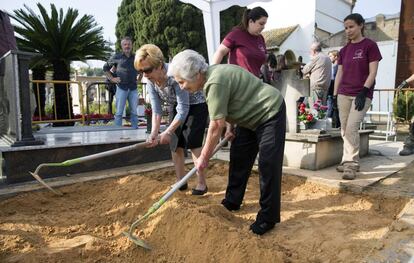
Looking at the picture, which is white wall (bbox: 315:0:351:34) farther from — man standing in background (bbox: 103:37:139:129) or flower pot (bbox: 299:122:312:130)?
flower pot (bbox: 299:122:312:130)

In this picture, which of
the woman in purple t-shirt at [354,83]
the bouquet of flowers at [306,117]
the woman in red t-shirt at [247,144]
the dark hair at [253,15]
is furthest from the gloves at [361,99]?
the dark hair at [253,15]

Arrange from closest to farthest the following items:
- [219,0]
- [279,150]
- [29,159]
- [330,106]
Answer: [279,150], [29,159], [219,0], [330,106]

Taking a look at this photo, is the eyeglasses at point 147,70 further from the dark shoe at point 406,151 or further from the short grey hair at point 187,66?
the dark shoe at point 406,151

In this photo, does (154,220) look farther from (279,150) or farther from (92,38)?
(92,38)

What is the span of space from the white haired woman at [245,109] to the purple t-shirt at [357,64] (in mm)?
1882

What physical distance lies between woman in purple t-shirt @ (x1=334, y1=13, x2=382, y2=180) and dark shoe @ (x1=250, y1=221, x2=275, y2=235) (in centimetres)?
161

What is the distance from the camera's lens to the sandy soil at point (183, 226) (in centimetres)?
242

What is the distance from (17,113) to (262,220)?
3.16 m

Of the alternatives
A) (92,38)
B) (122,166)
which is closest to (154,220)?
(122,166)

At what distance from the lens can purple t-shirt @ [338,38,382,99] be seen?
13.1 ft

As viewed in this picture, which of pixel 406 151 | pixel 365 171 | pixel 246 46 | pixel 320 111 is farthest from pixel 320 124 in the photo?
pixel 246 46

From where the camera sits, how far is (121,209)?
3309 mm

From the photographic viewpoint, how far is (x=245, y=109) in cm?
262

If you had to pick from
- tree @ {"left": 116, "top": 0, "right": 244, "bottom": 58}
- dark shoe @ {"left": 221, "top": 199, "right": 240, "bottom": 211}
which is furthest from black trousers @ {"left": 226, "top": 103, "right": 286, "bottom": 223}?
tree @ {"left": 116, "top": 0, "right": 244, "bottom": 58}
